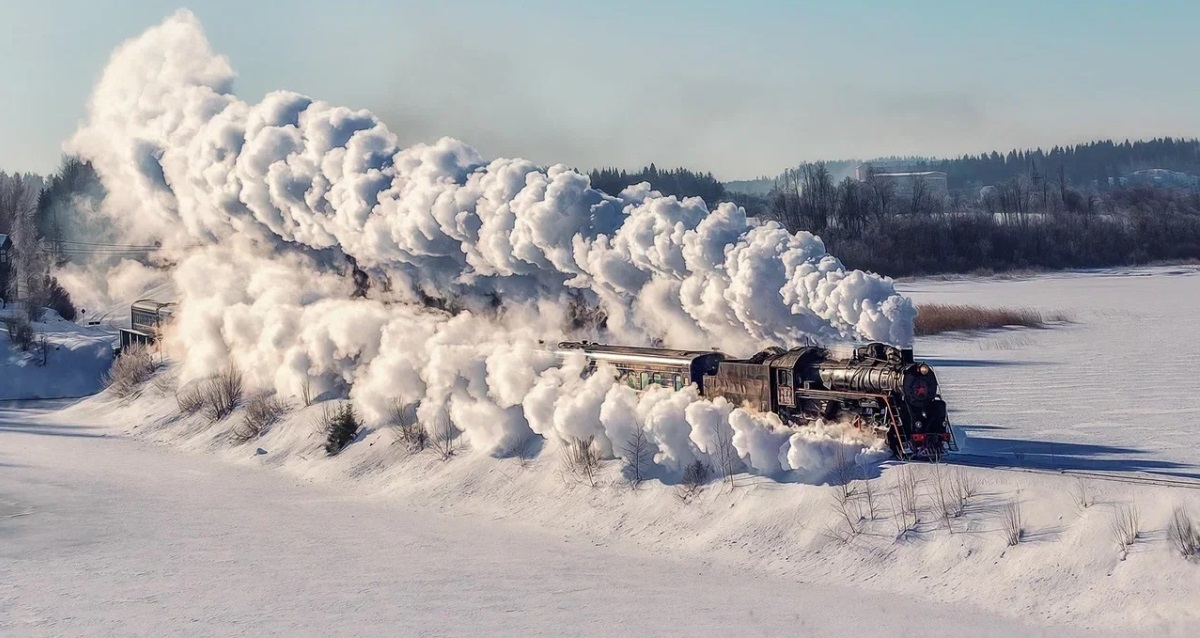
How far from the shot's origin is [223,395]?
51.3 meters

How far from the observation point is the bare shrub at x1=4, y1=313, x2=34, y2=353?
73500 mm

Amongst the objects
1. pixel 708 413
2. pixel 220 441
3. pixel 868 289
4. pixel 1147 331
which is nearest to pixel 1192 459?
pixel 868 289

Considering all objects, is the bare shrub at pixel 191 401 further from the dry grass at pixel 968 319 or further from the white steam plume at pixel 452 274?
the dry grass at pixel 968 319

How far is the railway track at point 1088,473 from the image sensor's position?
2448 cm

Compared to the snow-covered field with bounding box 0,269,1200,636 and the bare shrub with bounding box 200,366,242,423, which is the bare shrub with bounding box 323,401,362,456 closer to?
the snow-covered field with bounding box 0,269,1200,636

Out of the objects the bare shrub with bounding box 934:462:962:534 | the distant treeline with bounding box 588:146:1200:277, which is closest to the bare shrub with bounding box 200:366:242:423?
the bare shrub with bounding box 934:462:962:534

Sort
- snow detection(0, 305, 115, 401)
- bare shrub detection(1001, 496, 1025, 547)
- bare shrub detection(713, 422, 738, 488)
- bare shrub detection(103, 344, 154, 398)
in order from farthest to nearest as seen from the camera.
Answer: snow detection(0, 305, 115, 401) < bare shrub detection(103, 344, 154, 398) < bare shrub detection(713, 422, 738, 488) < bare shrub detection(1001, 496, 1025, 547)

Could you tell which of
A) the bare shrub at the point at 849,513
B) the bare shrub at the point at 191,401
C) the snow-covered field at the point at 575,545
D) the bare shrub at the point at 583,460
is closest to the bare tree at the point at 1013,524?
the snow-covered field at the point at 575,545

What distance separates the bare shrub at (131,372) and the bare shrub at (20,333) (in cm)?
1389

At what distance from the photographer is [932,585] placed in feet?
78.9

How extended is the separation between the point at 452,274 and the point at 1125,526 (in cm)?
2554

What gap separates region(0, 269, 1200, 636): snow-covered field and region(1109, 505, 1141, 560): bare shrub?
0.37 feet

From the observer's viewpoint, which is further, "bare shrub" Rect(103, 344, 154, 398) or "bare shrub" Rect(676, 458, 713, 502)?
"bare shrub" Rect(103, 344, 154, 398)

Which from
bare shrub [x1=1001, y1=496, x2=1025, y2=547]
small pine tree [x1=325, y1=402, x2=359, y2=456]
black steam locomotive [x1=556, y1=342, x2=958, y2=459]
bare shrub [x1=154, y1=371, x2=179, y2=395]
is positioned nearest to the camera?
bare shrub [x1=1001, y1=496, x2=1025, y2=547]
